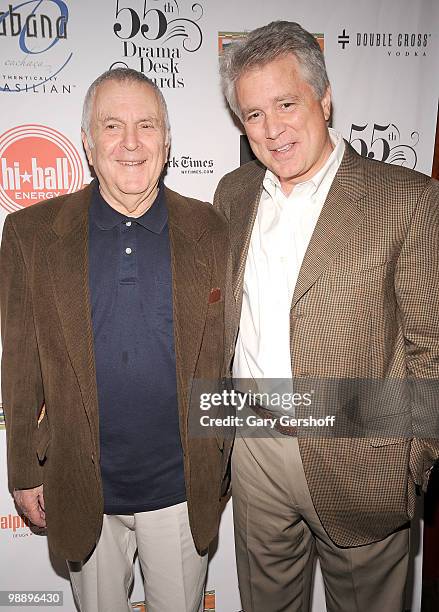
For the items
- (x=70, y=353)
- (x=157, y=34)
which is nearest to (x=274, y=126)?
(x=157, y=34)

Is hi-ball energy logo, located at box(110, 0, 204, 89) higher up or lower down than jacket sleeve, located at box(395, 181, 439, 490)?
higher up

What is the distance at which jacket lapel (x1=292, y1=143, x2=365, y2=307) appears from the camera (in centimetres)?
166

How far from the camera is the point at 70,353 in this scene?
→ 166 cm

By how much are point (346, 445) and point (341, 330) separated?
37cm

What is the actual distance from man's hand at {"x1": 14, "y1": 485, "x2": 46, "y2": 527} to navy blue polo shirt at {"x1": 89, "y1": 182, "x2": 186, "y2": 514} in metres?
0.26

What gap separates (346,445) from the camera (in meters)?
1.77

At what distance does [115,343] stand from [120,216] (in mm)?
390

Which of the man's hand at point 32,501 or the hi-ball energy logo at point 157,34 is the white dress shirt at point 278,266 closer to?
the hi-ball energy logo at point 157,34

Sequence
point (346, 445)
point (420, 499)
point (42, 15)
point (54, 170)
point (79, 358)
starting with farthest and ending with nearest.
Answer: point (420, 499)
point (54, 170)
point (42, 15)
point (346, 445)
point (79, 358)

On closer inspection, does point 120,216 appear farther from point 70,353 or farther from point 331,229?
point 331,229

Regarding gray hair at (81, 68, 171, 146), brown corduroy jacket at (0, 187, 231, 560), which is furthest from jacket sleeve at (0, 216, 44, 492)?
gray hair at (81, 68, 171, 146)

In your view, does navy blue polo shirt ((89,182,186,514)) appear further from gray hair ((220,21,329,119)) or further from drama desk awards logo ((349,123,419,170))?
drama desk awards logo ((349,123,419,170))

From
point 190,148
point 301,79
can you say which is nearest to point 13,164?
point 190,148

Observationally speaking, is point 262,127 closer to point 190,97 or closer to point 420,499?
point 190,97
